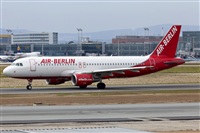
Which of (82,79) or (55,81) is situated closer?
(82,79)

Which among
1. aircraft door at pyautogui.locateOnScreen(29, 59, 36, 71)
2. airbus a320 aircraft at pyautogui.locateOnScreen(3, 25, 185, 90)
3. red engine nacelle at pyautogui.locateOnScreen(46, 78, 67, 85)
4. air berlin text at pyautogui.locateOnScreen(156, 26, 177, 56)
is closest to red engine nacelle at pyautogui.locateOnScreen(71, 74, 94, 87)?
airbus a320 aircraft at pyautogui.locateOnScreen(3, 25, 185, 90)

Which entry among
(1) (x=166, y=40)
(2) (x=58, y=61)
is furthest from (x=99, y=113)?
(1) (x=166, y=40)

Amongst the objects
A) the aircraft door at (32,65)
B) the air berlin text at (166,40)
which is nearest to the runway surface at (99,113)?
the aircraft door at (32,65)

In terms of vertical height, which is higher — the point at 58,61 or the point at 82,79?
the point at 58,61

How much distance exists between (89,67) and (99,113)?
80.8ft

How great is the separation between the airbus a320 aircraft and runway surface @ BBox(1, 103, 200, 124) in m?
18.0

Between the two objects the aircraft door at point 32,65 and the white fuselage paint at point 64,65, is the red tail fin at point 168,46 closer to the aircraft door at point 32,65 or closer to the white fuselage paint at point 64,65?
the white fuselage paint at point 64,65

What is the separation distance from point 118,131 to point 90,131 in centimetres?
89

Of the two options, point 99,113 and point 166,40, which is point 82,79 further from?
point 99,113

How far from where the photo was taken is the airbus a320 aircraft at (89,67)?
58.3 metres

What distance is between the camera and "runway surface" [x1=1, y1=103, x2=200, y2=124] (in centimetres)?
3244

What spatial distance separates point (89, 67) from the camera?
60.1 metres

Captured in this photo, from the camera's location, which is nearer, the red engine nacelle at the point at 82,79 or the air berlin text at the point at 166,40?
the red engine nacelle at the point at 82,79

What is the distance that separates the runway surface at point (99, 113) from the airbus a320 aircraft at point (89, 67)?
18.0m
